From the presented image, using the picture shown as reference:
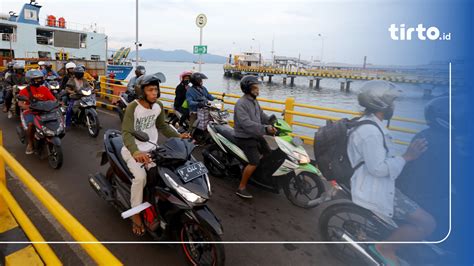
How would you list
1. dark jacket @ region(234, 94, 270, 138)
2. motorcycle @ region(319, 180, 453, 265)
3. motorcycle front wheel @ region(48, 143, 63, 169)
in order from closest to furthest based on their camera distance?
motorcycle @ region(319, 180, 453, 265), dark jacket @ region(234, 94, 270, 138), motorcycle front wheel @ region(48, 143, 63, 169)

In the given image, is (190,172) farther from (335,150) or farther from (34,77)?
(34,77)

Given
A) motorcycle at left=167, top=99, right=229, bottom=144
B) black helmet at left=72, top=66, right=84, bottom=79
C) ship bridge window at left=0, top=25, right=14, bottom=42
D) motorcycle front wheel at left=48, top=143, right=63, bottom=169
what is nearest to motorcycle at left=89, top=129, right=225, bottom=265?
motorcycle front wheel at left=48, top=143, right=63, bottom=169

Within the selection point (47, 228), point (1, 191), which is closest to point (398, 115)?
point (1, 191)

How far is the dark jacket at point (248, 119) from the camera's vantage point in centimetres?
347

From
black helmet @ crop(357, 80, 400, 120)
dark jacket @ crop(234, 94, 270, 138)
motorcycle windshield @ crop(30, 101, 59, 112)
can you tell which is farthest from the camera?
motorcycle windshield @ crop(30, 101, 59, 112)

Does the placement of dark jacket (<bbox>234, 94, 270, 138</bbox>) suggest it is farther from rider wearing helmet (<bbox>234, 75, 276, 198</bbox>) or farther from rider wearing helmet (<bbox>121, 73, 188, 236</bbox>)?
rider wearing helmet (<bbox>121, 73, 188, 236</bbox>)

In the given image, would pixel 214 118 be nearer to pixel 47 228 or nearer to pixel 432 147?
pixel 47 228

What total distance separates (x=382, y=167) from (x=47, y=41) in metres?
30.1

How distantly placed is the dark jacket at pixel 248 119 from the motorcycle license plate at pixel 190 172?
114 centimetres

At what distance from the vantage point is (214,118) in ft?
18.1

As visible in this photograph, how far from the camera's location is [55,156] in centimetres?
445

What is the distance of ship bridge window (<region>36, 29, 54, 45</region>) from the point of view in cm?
→ 2438

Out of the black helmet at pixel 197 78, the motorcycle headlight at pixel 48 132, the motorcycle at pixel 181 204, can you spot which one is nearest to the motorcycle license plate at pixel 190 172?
the motorcycle at pixel 181 204

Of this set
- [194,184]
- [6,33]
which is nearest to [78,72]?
[194,184]
